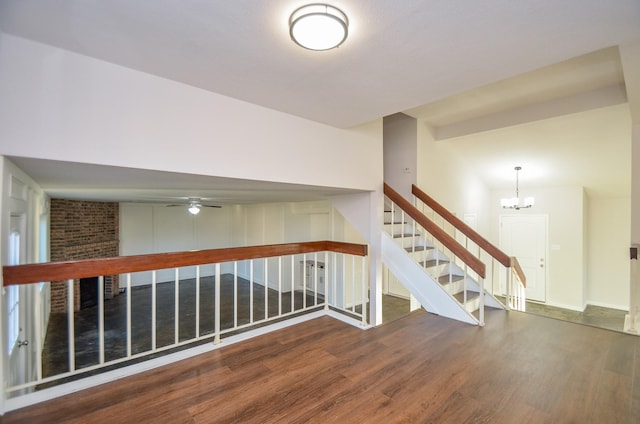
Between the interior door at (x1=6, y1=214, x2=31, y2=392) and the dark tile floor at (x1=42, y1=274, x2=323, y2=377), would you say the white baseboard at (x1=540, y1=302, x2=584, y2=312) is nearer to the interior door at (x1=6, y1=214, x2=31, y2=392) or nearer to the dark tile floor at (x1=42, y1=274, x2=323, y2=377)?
the dark tile floor at (x1=42, y1=274, x2=323, y2=377)

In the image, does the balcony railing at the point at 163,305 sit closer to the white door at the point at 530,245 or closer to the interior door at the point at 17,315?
the interior door at the point at 17,315

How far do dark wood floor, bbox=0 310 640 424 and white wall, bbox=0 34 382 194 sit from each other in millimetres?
1515

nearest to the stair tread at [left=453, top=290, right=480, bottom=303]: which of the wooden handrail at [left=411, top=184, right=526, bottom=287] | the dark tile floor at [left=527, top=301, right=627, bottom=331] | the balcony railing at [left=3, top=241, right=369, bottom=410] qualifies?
the wooden handrail at [left=411, top=184, right=526, bottom=287]

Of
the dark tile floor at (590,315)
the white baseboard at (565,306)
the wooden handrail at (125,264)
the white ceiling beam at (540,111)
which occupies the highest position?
the white ceiling beam at (540,111)

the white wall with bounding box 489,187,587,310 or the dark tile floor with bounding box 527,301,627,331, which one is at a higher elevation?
the white wall with bounding box 489,187,587,310

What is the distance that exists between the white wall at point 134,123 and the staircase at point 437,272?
1.50 meters

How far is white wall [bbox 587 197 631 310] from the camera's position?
6254mm

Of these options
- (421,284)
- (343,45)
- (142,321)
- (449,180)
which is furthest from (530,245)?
(142,321)

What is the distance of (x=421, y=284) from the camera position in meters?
3.49

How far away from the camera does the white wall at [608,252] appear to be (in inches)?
246

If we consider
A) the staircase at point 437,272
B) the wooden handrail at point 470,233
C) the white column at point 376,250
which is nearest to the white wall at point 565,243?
the wooden handrail at point 470,233

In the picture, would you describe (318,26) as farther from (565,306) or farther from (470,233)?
(565,306)

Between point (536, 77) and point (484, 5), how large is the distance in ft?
9.78

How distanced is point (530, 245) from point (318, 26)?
779 centimetres
